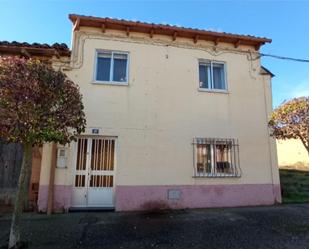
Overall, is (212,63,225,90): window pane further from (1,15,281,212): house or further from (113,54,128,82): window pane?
(113,54,128,82): window pane

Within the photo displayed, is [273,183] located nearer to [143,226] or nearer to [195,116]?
[195,116]

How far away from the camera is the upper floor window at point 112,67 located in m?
9.59

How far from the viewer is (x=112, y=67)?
969cm

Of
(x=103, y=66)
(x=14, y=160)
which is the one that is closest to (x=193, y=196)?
(x=103, y=66)

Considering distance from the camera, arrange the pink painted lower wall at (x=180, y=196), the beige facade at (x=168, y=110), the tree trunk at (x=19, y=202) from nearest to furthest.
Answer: the tree trunk at (x=19, y=202)
the pink painted lower wall at (x=180, y=196)
the beige facade at (x=168, y=110)

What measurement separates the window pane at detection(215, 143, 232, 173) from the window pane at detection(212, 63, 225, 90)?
7.50ft

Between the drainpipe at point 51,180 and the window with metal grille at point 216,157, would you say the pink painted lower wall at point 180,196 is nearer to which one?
the drainpipe at point 51,180

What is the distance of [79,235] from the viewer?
242 inches

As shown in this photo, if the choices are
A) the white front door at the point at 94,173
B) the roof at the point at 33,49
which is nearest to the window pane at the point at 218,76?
the white front door at the point at 94,173

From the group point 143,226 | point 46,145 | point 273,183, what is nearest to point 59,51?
point 46,145

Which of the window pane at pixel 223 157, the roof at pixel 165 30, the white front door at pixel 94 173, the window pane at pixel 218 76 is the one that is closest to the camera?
the white front door at pixel 94 173

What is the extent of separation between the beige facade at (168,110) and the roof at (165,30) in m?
0.20

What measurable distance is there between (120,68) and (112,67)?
0.98 feet

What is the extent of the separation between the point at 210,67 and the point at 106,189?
5985 mm
